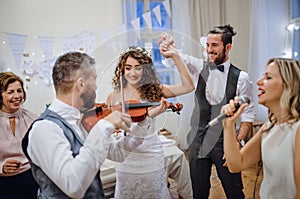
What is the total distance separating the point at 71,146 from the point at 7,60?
105 cm

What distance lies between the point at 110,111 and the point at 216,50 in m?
0.58

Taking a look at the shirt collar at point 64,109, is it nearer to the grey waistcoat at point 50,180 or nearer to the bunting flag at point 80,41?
the grey waistcoat at point 50,180

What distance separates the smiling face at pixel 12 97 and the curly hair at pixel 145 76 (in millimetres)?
526

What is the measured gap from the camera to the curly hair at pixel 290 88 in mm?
982

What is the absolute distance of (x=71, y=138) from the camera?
96cm

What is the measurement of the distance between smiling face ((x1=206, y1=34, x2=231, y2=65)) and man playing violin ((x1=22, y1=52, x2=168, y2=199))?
0.50 m

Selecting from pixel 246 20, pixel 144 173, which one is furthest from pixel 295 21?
pixel 144 173

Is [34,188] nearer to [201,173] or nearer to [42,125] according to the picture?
[42,125]

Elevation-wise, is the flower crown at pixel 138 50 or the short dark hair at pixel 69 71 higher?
the flower crown at pixel 138 50

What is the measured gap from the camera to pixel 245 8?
4.97ft

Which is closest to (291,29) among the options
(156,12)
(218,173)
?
(156,12)

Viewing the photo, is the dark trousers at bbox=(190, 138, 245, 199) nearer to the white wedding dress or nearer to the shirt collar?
the white wedding dress

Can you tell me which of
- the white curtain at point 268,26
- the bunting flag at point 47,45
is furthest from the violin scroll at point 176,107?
the bunting flag at point 47,45

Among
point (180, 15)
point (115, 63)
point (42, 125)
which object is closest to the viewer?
point (42, 125)
